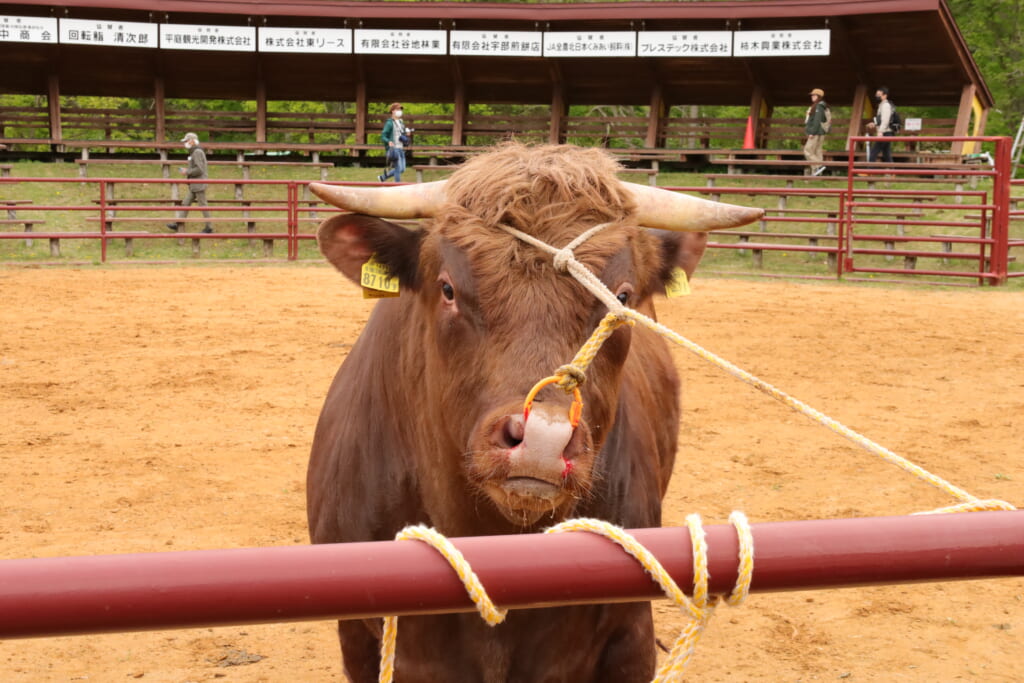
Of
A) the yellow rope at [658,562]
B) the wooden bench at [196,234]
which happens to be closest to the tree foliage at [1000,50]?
the wooden bench at [196,234]

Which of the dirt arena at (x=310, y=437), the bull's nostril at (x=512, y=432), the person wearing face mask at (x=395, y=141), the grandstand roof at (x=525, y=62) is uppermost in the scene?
the grandstand roof at (x=525, y=62)

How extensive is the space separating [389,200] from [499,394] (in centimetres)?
77

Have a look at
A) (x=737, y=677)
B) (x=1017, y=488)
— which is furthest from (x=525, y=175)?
(x=1017, y=488)

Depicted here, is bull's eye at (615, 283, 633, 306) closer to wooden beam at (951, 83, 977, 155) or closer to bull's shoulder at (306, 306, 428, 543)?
bull's shoulder at (306, 306, 428, 543)

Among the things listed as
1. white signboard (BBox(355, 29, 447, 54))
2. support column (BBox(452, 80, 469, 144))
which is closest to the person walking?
support column (BBox(452, 80, 469, 144))

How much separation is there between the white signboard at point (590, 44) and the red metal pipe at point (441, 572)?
24.0 m

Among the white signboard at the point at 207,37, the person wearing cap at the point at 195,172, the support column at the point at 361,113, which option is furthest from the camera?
the support column at the point at 361,113

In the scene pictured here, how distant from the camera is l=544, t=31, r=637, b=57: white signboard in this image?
24438 millimetres

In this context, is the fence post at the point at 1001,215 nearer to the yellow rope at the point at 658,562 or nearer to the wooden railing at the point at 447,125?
the wooden railing at the point at 447,125

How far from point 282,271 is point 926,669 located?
13.6m

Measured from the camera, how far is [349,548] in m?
1.36

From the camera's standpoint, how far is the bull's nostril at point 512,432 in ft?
7.33

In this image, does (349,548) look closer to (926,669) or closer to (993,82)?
(926,669)

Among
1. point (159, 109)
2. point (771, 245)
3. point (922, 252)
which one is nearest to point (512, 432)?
point (922, 252)
